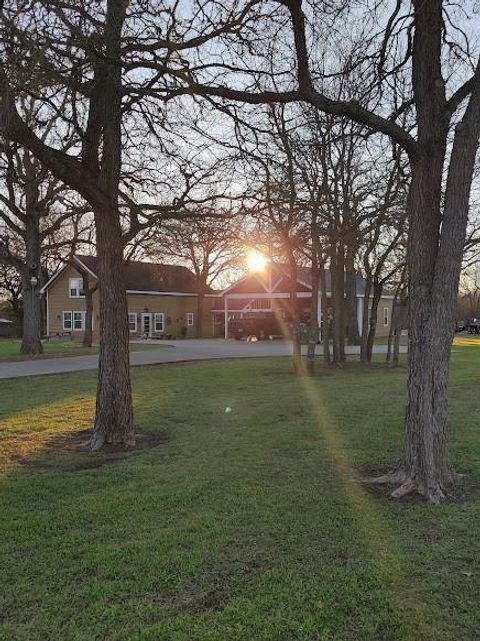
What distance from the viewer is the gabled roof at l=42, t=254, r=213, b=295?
4325 cm

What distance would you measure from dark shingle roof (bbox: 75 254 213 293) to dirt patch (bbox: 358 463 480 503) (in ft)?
123

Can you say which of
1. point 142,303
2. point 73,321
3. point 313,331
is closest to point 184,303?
point 142,303

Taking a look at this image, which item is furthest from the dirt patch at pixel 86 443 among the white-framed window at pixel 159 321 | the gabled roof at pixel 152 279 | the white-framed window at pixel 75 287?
the white-framed window at pixel 159 321

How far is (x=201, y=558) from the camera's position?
379 cm

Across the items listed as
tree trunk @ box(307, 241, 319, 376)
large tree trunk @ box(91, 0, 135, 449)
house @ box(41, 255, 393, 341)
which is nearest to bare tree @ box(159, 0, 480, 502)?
large tree trunk @ box(91, 0, 135, 449)

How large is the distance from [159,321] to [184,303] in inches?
126

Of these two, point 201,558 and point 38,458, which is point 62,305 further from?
point 201,558

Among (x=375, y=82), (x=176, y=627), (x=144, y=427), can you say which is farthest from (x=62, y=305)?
(x=176, y=627)

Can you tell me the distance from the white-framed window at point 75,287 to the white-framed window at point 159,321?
5.90 meters

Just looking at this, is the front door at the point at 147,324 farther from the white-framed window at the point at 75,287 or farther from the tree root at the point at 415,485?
the tree root at the point at 415,485

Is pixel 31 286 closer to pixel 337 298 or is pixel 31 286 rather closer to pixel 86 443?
pixel 337 298

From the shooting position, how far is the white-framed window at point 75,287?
4344cm

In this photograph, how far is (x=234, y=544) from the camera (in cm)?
404

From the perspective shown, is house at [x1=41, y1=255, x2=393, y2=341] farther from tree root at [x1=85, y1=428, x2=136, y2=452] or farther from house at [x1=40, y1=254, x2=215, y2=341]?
tree root at [x1=85, y1=428, x2=136, y2=452]
